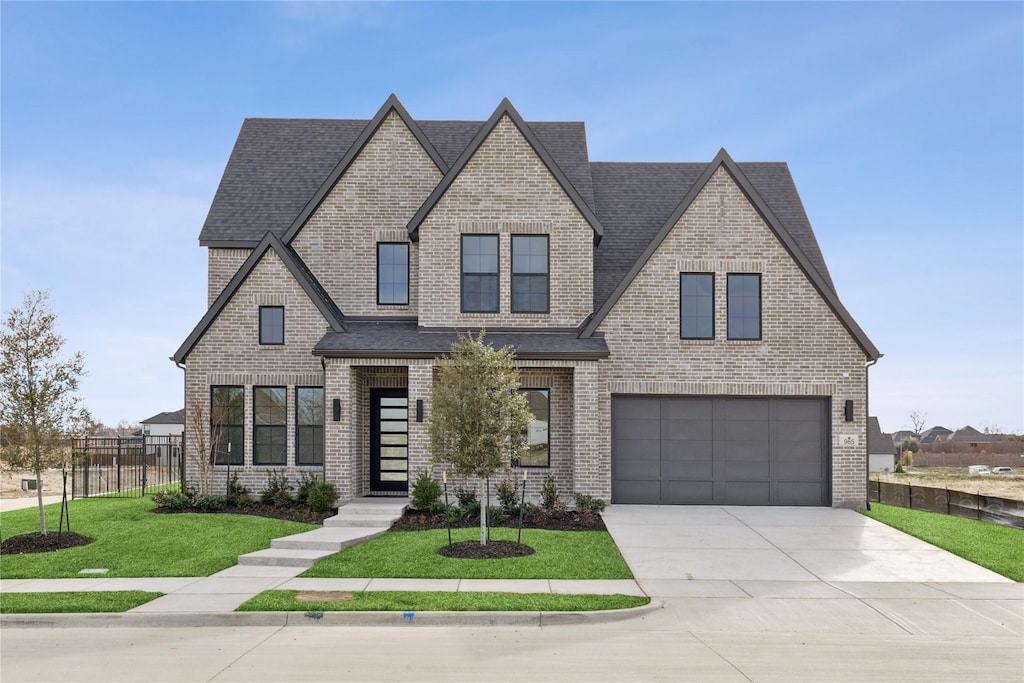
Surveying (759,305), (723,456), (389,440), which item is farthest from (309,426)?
(759,305)

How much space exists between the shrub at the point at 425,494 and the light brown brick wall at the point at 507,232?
4245mm

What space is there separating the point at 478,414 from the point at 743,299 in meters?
9.43

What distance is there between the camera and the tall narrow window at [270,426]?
20.7 metres

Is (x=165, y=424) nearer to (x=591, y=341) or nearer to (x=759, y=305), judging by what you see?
(x=591, y=341)

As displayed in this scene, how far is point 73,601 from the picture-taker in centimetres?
1116

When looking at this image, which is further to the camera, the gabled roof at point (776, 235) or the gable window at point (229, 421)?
the gable window at point (229, 421)

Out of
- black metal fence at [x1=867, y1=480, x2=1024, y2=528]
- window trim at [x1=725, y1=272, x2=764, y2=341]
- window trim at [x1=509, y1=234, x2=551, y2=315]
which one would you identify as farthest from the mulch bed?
black metal fence at [x1=867, y1=480, x2=1024, y2=528]

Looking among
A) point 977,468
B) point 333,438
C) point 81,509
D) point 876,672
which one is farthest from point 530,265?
point 977,468

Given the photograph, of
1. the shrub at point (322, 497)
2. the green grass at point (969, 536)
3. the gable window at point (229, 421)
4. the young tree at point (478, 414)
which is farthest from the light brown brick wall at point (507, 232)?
the green grass at point (969, 536)

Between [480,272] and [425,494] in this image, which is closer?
[425,494]

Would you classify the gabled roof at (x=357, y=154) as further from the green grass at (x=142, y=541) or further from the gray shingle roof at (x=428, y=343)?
the green grass at (x=142, y=541)

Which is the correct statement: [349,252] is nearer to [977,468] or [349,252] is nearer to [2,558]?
[2,558]

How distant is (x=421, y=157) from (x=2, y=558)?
1367 cm

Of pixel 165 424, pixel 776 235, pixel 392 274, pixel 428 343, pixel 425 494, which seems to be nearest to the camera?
pixel 425 494
